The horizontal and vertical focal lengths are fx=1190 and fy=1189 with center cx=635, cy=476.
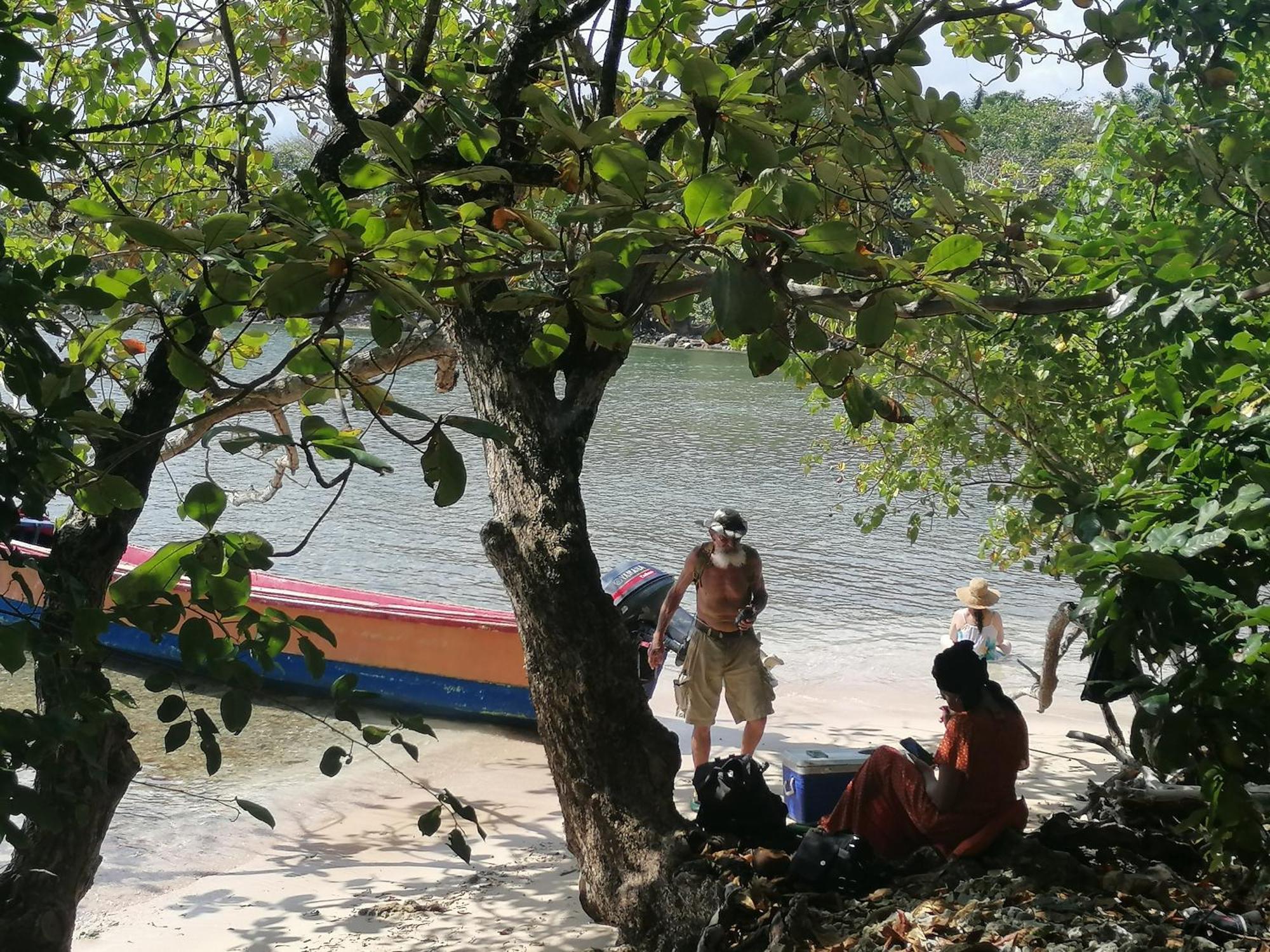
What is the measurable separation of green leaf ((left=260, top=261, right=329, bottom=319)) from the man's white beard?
4.66 m

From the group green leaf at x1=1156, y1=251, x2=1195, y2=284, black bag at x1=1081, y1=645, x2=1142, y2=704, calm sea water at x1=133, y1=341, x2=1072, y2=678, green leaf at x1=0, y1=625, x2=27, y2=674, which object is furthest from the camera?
calm sea water at x1=133, y1=341, x2=1072, y2=678

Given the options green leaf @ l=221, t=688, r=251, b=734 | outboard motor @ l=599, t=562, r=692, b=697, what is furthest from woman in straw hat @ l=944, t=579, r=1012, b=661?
green leaf @ l=221, t=688, r=251, b=734

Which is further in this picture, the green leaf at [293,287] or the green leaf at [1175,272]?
the green leaf at [1175,272]

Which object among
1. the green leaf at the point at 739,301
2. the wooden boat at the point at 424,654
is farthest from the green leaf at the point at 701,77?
the wooden boat at the point at 424,654

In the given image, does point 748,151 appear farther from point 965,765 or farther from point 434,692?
point 434,692

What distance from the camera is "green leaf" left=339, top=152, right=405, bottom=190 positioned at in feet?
8.57

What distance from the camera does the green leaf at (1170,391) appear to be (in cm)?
293

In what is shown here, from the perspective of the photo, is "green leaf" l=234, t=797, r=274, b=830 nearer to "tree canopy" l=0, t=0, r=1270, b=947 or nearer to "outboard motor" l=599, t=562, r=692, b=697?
"tree canopy" l=0, t=0, r=1270, b=947

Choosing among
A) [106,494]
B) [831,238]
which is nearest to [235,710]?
[106,494]

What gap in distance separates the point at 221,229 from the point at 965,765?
315 cm

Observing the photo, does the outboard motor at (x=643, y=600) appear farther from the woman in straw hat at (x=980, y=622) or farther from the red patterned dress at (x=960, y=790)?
the red patterned dress at (x=960, y=790)

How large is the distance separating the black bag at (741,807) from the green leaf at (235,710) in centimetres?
251

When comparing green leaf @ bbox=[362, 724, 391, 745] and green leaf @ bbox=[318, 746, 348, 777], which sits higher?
green leaf @ bbox=[362, 724, 391, 745]

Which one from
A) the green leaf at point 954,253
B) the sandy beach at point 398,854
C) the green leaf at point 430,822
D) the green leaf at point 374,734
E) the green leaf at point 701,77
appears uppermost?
the green leaf at point 701,77
